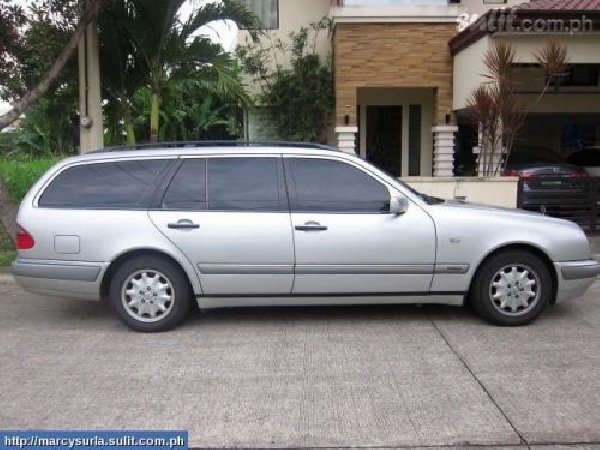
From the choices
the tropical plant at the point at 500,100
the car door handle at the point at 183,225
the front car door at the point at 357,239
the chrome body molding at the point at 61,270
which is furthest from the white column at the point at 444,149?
the chrome body molding at the point at 61,270

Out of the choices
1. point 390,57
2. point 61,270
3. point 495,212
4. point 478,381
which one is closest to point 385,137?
point 390,57

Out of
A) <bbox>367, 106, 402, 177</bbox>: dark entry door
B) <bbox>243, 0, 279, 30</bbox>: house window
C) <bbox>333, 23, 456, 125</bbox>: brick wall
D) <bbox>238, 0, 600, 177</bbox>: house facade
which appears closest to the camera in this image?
<bbox>238, 0, 600, 177</bbox>: house facade

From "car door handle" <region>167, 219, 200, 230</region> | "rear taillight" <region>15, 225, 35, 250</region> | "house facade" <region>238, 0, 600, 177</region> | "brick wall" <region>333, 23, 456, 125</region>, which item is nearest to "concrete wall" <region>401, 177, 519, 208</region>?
"house facade" <region>238, 0, 600, 177</region>

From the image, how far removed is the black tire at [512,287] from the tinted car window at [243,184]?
1996 millimetres

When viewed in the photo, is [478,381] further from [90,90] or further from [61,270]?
[90,90]

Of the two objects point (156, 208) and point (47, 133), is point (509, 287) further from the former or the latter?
point (47, 133)

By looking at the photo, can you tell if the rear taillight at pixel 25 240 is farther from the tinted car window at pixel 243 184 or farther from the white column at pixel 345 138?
the white column at pixel 345 138

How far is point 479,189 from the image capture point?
11477 mm

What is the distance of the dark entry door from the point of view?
17.1 metres

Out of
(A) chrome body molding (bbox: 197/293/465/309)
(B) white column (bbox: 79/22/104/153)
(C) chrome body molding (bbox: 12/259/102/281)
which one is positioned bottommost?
(A) chrome body molding (bbox: 197/293/465/309)

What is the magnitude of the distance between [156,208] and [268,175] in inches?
41.5

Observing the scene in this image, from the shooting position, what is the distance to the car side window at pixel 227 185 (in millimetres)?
6297

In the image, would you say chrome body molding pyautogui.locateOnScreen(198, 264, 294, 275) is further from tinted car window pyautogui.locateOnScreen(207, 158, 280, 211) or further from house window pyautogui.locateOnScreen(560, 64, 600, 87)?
house window pyautogui.locateOnScreen(560, 64, 600, 87)

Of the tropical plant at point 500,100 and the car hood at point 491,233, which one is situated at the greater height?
the tropical plant at point 500,100
